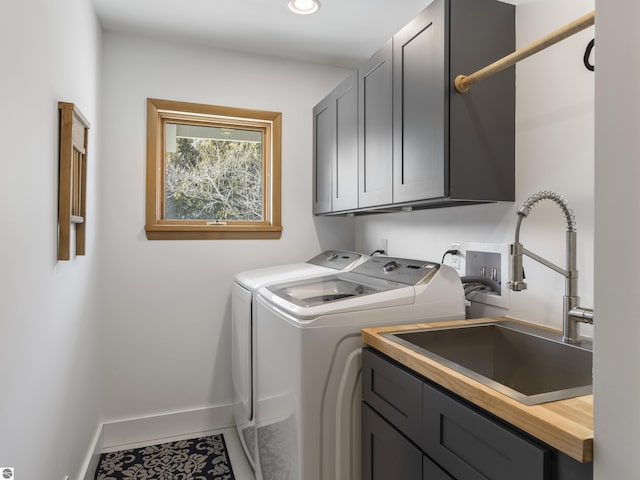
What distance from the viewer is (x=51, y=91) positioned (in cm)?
138

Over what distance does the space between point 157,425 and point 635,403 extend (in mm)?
2522

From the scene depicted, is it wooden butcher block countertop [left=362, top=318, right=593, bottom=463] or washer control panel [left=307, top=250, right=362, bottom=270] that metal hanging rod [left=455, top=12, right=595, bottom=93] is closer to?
wooden butcher block countertop [left=362, top=318, right=593, bottom=463]

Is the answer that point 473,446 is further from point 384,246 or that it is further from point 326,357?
point 384,246

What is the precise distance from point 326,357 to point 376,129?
1.09 m

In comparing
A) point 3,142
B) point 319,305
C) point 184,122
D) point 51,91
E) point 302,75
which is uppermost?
point 302,75

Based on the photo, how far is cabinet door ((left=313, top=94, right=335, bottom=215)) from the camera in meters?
2.47

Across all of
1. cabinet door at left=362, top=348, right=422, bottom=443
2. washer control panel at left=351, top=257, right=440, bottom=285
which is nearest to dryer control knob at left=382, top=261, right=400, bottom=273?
washer control panel at left=351, top=257, right=440, bottom=285

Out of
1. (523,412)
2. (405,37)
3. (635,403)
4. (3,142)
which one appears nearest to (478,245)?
(405,37)

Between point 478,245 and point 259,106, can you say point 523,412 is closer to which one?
point 478,245

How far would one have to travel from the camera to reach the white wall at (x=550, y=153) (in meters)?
1.35

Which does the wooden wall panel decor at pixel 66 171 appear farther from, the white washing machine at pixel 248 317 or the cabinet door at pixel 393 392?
the cabinet door at pixel 393 392

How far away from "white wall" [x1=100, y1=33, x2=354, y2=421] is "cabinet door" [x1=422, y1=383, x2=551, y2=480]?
1.80 metres

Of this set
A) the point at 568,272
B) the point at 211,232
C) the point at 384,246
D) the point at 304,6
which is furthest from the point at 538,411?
the point at 211,232

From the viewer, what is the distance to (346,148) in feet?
7.36
